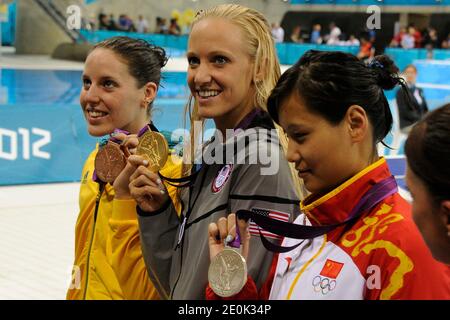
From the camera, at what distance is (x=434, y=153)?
1.27m

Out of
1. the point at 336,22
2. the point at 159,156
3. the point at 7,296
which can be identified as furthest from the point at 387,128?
the point at 336,22

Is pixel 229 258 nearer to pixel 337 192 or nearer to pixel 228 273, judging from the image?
pixel 228 273

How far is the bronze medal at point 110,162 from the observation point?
89.7 inches

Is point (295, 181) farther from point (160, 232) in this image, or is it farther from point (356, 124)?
point (160, 232)

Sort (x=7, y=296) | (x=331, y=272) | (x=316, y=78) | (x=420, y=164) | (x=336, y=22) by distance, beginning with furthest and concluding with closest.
A: (x=336, y=22) < (x=7, y=296) < (x=316, y=78) < (x=331, y=272) < (x=420, y=164)

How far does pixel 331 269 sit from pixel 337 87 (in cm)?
38

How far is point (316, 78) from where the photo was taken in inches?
65.6

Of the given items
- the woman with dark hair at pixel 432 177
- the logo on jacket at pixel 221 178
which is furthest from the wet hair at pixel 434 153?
the logo on jacket at pixel 221 178

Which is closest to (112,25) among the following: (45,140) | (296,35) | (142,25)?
(142,25)

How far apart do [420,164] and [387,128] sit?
0.44 meters

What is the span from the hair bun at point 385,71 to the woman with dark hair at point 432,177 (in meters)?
0.41

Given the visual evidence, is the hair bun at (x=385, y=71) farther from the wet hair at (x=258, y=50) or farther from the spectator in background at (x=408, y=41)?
the spectator in background at (x=408, y=41)

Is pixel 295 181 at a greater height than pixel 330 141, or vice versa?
pixel 330 141

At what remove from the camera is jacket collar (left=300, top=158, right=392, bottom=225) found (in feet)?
5.27
